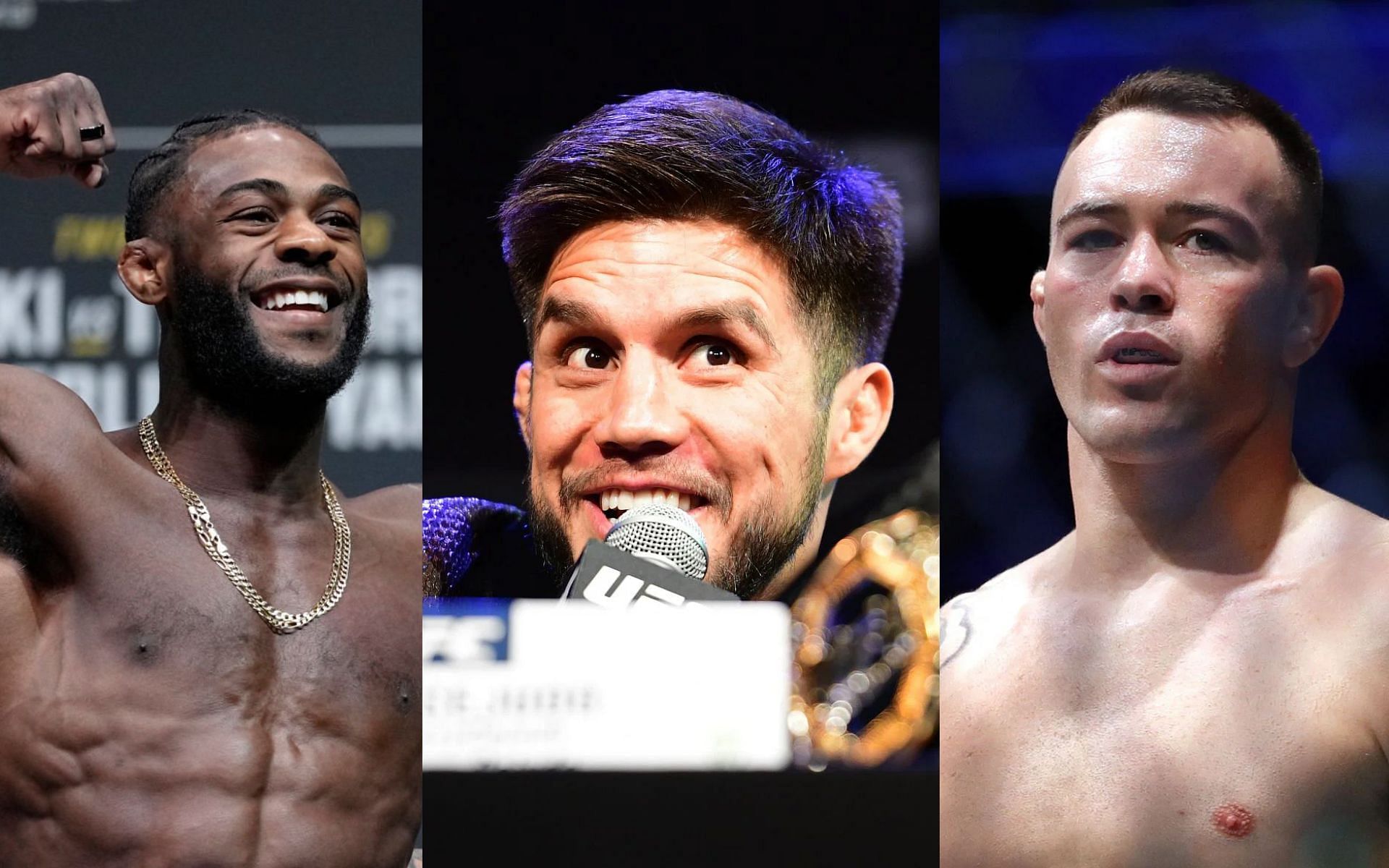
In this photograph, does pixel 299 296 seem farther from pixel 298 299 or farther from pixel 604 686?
pixel 604 686

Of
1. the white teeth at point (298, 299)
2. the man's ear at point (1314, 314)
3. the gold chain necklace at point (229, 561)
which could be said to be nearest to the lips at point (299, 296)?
the white teeth at point (298, 299)

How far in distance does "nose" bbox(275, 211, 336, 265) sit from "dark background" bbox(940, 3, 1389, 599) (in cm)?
137

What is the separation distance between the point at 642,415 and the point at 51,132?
136 cm

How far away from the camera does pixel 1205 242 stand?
11.7 feet

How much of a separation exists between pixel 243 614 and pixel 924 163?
5.82ft

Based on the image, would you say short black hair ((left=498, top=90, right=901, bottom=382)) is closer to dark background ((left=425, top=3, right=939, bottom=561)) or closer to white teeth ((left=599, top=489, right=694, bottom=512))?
dark background ((left=425, top=3, right=939, bottom=561))

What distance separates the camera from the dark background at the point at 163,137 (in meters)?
3.72

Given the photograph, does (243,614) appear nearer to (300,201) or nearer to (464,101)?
(300,201)

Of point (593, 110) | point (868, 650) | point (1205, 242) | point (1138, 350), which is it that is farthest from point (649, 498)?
point (1205, 242)

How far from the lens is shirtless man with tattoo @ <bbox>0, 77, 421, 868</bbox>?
3.39 metres

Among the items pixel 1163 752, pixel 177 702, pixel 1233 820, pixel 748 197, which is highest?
pixel 748 197

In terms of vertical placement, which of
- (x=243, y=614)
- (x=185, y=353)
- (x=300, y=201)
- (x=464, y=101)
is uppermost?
(x=464, y=101)

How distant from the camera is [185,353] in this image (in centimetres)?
363

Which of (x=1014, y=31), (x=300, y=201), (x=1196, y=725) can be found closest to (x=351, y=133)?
(x=300, y=201)
